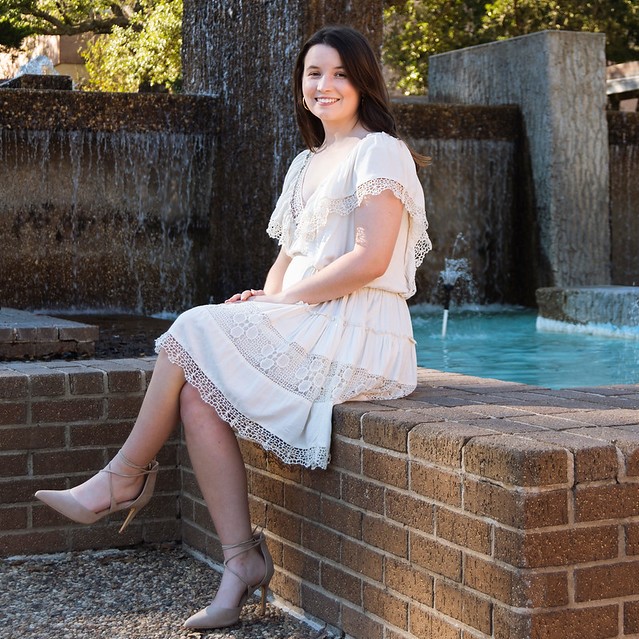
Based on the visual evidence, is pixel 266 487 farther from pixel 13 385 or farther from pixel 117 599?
pixel 13 385

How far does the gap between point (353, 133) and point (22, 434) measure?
1317 mm

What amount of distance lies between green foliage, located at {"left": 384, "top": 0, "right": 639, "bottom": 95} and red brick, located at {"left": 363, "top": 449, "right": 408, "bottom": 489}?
53.6 feet

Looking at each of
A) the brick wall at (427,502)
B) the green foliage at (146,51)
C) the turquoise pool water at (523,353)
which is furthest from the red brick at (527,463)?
the green foliage at (146,51)

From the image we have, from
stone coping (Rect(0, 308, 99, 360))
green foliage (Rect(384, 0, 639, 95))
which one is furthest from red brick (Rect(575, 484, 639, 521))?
green foliage (Rect(384, 0, 639, 95))

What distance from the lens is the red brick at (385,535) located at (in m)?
2.70

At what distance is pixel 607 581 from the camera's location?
235cm

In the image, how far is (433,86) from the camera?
1348cm

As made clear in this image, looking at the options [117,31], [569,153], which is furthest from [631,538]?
[117,31]

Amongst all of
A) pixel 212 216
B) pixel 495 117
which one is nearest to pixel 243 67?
pixel 212 216

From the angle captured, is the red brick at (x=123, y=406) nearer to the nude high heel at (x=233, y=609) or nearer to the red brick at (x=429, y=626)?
the nude high heel at (x=233, y=609)

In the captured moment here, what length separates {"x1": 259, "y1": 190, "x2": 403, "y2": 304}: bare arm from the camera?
312cm

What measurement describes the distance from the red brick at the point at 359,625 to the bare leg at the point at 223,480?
0.90ft

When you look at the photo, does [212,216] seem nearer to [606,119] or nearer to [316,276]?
[606,119]

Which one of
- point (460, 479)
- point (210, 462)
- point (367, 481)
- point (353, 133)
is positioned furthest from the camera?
point (353, 133)
